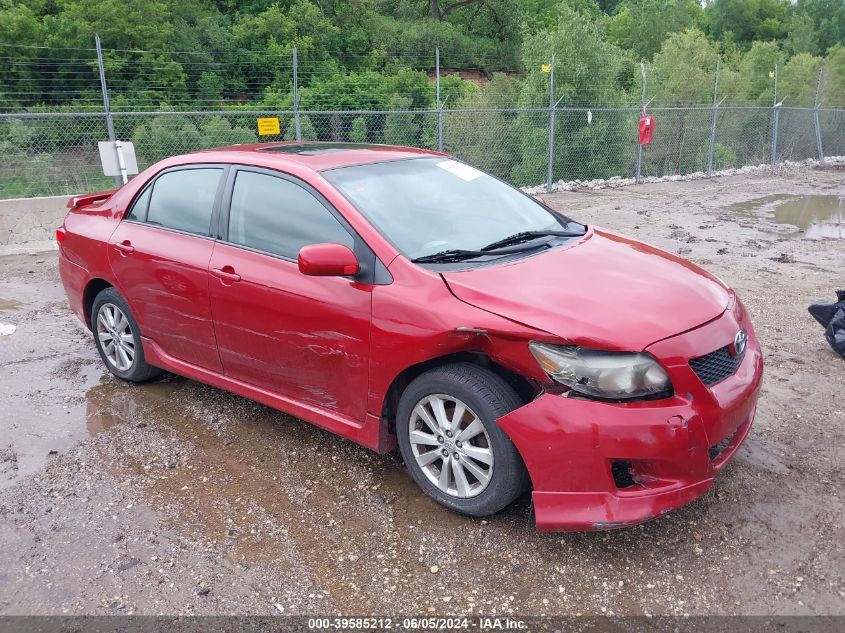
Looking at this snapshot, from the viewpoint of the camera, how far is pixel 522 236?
3727 mm

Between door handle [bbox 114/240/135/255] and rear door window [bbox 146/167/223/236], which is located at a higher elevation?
rear door window [bbox 146/167/223/236]

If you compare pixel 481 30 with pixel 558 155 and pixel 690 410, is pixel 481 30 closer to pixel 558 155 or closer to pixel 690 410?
pixel 558 155

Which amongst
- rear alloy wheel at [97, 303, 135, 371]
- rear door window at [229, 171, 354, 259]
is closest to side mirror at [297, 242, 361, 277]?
rear door window at [229, 171, 354, 259]

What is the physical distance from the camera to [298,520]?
3.25 meters

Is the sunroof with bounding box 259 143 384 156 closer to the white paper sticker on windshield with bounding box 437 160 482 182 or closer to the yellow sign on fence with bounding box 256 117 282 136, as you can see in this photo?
the white paper sticker on windshield with bounding box 437 160 482 182

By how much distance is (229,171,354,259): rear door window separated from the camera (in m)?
3.53

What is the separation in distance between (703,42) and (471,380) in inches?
1313

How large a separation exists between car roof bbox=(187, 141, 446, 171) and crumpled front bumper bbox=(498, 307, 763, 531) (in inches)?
72.3

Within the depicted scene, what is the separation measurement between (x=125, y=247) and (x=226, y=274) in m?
1.07

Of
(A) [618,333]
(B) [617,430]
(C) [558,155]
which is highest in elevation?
(A) [618,333]

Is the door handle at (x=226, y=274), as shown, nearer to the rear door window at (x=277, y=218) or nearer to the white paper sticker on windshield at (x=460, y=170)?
the rear door window at (x=277, y=218)

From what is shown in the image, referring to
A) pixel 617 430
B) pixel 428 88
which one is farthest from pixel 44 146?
pixel 617 430

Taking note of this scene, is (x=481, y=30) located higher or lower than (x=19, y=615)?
higher

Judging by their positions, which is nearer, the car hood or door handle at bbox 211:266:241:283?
the car hood
